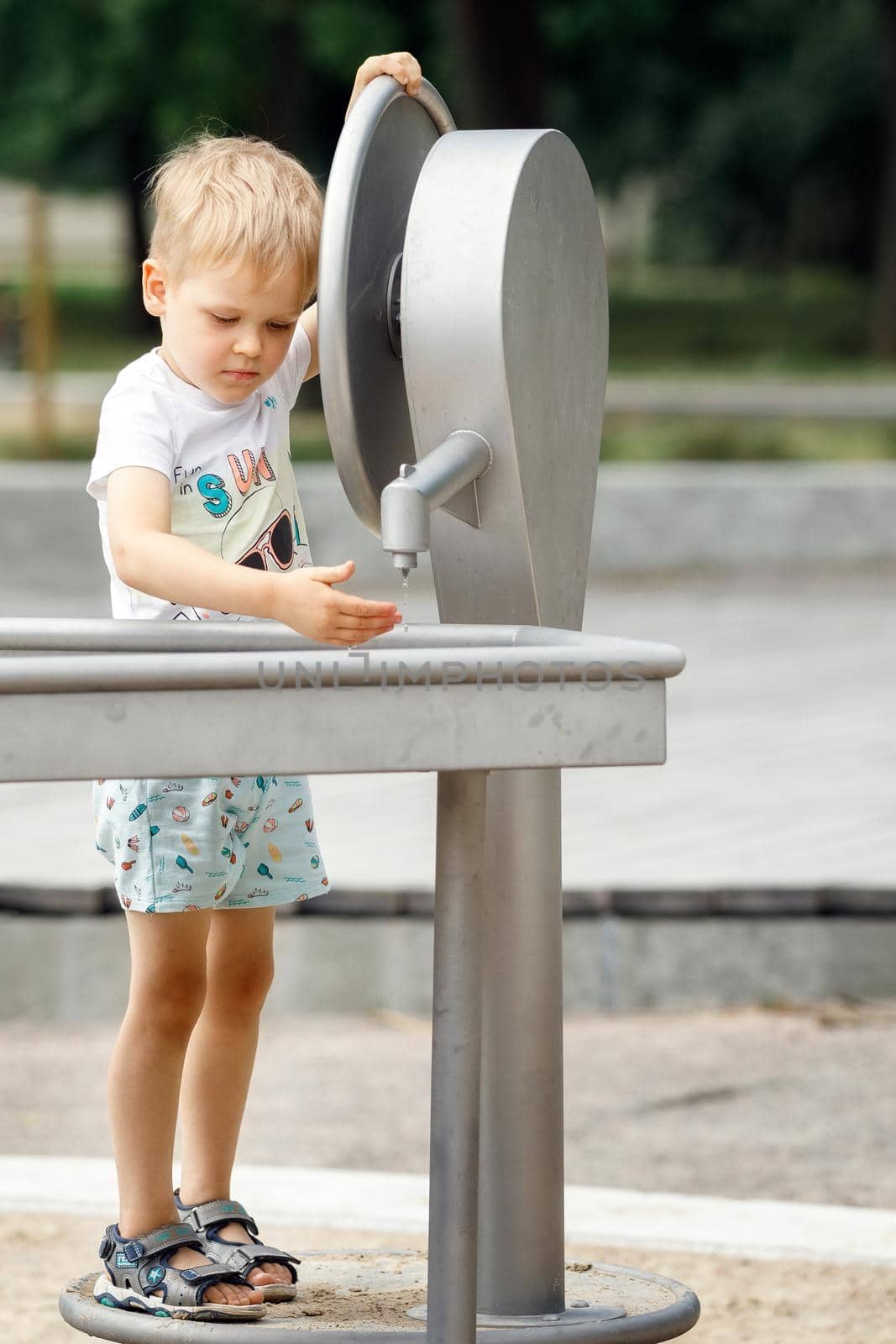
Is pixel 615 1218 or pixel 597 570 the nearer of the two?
pixel 615 1218

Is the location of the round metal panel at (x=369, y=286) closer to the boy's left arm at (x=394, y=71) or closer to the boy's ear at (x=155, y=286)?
the boy's left arm at (x=394, y=71)

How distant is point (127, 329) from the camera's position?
2811cm

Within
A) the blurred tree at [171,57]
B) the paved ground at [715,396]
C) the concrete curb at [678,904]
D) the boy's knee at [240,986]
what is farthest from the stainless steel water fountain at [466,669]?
the blurred tree at [171,57]

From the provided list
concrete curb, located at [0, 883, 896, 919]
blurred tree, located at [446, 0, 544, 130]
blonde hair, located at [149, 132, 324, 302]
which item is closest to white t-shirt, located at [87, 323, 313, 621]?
blonde hair, located at [149, 132, 324, 302]

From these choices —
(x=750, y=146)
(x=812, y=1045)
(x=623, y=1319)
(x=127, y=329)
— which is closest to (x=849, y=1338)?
(x=623, y=1319)

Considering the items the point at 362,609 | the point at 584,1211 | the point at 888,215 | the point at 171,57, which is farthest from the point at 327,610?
the point at 171,57

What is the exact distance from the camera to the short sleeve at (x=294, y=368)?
2.45 m

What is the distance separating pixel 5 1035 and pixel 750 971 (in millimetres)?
1488

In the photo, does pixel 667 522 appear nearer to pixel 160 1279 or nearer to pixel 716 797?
pixel 716 797

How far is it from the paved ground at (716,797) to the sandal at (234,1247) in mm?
1984

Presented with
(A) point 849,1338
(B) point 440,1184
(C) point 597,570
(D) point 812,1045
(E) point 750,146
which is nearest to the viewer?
(B) point 440,1184

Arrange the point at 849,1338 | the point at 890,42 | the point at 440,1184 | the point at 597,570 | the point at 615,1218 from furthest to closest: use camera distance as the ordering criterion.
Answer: the point at 890,42 → the point at 597,570 → the point at 615,1218 → the point at 849,1338 → the point at 440,1184

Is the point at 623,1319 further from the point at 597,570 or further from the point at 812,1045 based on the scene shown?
the point at 597,570

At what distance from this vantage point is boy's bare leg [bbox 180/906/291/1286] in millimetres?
2467
